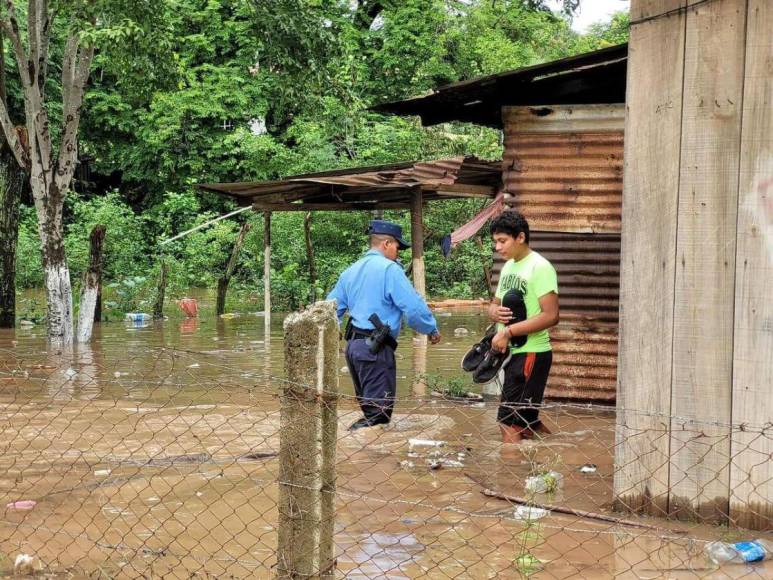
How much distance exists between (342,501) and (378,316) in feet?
7.12

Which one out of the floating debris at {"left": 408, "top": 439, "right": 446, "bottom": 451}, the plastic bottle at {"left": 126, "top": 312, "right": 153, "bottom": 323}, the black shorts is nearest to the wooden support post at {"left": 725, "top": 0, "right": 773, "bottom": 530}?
the black shorts

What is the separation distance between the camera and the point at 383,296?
7.57m

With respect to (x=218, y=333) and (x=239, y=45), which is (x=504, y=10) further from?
(x=218, y=333)

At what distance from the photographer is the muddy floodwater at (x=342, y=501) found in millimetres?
4516

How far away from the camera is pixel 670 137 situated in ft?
16.2

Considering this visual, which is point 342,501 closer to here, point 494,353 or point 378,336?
point 494,353

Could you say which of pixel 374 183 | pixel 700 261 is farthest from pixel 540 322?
pixel 374 183

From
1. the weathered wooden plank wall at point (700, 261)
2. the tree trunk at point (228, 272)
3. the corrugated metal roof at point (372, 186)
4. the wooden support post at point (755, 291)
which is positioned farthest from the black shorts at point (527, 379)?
the tree trunk at point (228, 272)

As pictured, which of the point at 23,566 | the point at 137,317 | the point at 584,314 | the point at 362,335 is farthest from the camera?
the point at 137,317

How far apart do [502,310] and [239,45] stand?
80.1 ft

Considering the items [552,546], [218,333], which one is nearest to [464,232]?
[218,333]

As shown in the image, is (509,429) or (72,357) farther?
(72,357)

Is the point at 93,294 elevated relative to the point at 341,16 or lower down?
lower down

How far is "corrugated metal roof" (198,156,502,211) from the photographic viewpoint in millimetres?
11320
